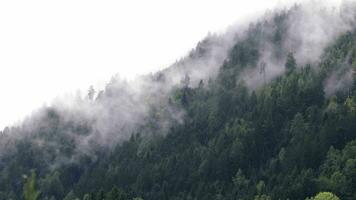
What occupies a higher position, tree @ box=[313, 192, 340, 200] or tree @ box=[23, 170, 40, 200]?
tree @ box=[23, 170, 40, 200]

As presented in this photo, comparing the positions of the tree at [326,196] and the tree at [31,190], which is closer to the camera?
the tree at [31,190]

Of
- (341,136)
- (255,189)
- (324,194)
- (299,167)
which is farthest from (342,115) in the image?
(324,194)

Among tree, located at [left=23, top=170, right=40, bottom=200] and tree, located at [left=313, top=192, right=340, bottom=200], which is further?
tree, located at [left=313, top=192, right=340, bottom=200]

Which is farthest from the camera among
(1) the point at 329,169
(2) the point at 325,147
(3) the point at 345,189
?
(2) the point at 325,147

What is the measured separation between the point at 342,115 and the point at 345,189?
4115 cm

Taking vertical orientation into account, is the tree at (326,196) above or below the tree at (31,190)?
below

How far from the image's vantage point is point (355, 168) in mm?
168625

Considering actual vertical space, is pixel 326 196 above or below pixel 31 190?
below

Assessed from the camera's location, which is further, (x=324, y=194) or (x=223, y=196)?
(x=223, y=196)

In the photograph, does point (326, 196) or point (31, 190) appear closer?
point (31, 190)

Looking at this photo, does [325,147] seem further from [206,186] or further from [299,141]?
[206,186]

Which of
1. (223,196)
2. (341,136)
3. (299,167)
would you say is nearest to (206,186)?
(223,196)

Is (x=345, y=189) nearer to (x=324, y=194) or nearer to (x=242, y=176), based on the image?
(x=324, y=194)

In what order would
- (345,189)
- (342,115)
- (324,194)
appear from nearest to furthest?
(324,194) < (345,189) < (342,115)
